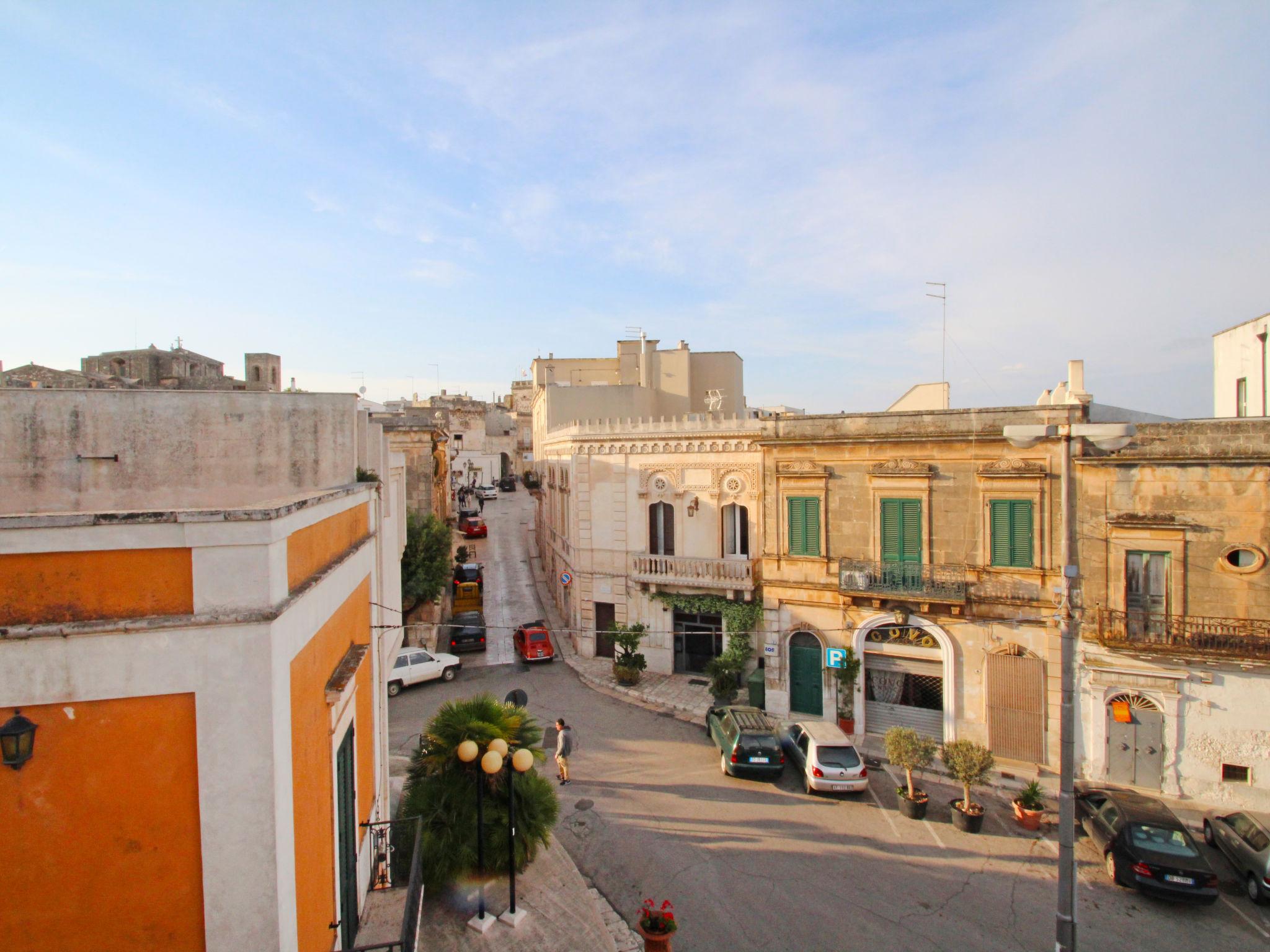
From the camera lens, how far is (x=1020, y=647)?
50.3 feet

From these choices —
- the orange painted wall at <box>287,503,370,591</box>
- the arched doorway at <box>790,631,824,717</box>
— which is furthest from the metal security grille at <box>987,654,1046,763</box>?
the orange painted wall at <box>287,503,370,591</box>

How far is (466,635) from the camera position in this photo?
2323 cm

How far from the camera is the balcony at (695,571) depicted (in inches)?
760

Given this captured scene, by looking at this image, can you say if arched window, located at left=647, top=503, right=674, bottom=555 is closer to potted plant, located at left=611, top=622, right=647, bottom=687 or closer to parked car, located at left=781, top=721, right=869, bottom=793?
potted plant, located at left=611, top=622, right=647, bottom=687

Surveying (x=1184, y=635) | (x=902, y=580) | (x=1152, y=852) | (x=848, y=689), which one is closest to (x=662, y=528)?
(x=848, y=689)

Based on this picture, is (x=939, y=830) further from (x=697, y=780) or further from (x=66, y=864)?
(x=66, y=864)

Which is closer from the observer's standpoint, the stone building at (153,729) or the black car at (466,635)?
the stone building at (153,729)

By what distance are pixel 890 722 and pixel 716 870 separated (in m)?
7.44

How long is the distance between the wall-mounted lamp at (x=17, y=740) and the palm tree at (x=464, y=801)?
572 centimetres

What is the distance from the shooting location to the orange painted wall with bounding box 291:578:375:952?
4891mm

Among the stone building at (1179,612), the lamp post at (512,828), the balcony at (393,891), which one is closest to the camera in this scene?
the balcony at (393,891)

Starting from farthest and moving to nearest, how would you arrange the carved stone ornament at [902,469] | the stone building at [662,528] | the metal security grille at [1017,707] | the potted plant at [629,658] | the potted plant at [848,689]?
the stone building at [662,528]
the potted plant at [629,658]
the potted plant at [848,689]
the carved stone ornament at [902,469]
the metal security grille at [1017,707]

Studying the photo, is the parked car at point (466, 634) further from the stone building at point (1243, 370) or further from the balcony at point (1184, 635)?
the stone building at point (1243, 370)

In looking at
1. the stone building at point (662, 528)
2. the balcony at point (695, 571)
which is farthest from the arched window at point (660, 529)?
the balcony at point (695, 571)
